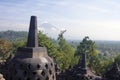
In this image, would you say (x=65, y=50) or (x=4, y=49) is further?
(x=4, y=49)

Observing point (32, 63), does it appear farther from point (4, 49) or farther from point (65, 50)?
point (4, 49)

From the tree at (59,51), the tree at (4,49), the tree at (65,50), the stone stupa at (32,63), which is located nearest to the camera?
the stone stupa at (32,63)

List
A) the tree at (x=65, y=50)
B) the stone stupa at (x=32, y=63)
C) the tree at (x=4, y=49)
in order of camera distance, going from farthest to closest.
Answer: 1. the tree at (x=4, y=49)
2. the tree at (x=65, y=50)
3. the stone stupa at (x=32, y=63)

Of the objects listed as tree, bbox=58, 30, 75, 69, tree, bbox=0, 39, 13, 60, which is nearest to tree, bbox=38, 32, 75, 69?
tree, bbox=58, 30, 75, 69

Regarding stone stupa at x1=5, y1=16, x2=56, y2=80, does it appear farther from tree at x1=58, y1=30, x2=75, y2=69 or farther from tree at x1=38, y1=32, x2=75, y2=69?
tree at x1=58, y1=30, x2=75, y2=69

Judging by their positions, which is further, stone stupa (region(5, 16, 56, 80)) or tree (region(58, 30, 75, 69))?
tree (region(58, 30, 75, 69))

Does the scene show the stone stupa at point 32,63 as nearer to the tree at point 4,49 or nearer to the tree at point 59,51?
the tree at point 59,51

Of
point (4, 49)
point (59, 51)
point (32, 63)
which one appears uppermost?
point (32, 63)

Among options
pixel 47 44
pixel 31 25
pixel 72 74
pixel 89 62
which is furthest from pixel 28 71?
pixel 89 62

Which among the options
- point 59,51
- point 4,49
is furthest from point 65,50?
point 4,49

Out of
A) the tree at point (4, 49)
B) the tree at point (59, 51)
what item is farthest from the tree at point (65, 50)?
the tree at point (4, 49)

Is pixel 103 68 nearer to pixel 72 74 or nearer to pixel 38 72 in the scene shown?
pixel 72 74

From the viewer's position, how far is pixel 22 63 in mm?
36031

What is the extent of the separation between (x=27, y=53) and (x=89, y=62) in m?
45.8
